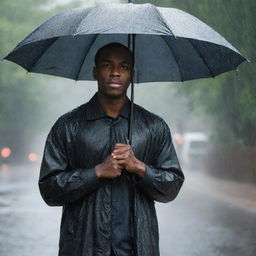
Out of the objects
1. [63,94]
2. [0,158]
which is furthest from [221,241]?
[63,94]

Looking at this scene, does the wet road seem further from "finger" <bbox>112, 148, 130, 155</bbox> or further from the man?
"finger" <bbox>112, 148, 130, 155</bbox>

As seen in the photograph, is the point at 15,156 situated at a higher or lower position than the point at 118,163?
higher

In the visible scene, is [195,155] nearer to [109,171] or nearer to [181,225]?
[181,225]

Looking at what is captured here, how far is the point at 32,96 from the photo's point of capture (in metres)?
44.8

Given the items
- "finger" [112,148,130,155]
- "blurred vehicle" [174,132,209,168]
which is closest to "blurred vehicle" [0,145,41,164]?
"blurred vehicle" [174,132,209,168]

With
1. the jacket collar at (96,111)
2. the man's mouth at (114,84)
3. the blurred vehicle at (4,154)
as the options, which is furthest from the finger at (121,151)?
the blurred vehicle at (4,154)

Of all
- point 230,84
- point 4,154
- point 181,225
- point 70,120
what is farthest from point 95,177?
point 4,154

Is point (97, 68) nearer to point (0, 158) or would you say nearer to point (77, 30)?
point (77, 30)

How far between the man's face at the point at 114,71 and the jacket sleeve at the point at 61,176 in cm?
31

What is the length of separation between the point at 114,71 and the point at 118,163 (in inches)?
20.4

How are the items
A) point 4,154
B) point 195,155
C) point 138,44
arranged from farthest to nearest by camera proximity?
1. point 4,154
2. point 195,155
3. point 138,44

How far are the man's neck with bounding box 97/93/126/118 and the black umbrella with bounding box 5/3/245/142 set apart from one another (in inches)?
12.9

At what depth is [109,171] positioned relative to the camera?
4.06 meters

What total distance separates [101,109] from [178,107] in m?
55.0
